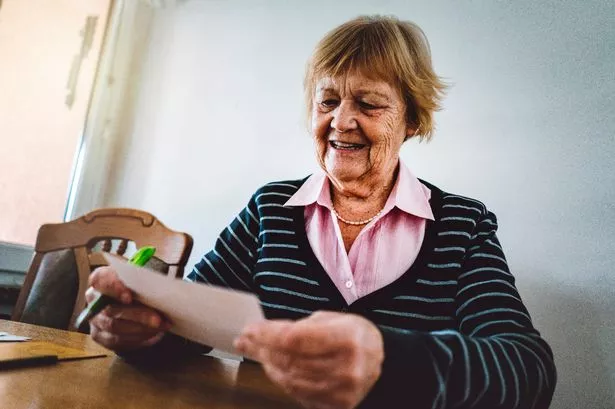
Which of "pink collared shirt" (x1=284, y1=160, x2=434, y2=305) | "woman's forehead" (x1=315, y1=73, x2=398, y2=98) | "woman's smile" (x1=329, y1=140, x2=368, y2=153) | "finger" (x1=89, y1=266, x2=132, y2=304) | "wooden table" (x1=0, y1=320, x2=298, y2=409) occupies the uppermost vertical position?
"woman's forehead" (x1=315, y1=73, x2=398, y2=98)

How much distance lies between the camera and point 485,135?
1308mm

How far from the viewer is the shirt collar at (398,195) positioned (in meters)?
0.96

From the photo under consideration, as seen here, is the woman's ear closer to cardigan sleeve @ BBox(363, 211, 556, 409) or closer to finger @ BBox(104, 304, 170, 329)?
cardigan sleeve @ BBox(363, 211, 556, 409)

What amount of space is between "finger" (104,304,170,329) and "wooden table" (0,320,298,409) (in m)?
0.07

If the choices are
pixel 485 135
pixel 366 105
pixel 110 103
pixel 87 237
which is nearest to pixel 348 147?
pixel 366 105

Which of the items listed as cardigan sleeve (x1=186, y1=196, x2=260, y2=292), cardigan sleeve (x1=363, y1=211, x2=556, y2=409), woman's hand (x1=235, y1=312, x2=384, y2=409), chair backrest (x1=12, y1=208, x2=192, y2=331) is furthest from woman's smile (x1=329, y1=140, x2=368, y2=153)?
woman's hand (x1=235, y1=312, x2=384, y2=409)

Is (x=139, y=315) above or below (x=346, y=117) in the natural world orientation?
below

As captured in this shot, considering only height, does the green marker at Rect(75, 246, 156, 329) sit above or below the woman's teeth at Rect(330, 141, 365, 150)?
below

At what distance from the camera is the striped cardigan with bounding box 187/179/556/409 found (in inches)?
17.8

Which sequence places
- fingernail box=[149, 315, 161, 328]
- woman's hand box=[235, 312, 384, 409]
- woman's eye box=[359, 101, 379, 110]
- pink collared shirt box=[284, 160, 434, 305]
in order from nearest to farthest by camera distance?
woman's hand box=[235, 312, 384, 409] → fingernail box=[149, 315, 161, 328] → pink collared shirt box=[284, 160, 434, 305] → woman's eye box=[359, 101, 379, 110]

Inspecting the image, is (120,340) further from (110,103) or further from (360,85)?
(110,103)

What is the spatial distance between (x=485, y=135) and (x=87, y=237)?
4.09 feet

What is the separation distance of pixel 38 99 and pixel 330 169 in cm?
155

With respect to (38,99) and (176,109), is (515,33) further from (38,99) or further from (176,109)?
(38,99)
